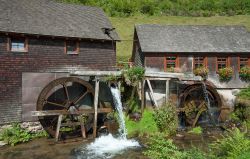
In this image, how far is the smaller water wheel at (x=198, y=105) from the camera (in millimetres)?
17120

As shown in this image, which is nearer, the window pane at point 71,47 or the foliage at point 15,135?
the foliage at point 15,135

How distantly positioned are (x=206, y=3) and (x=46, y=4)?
4469 centimetres

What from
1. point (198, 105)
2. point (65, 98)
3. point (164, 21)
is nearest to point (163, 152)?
point (65, 98)

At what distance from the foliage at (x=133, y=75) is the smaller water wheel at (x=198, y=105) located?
336cm

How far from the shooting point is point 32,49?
15109mm

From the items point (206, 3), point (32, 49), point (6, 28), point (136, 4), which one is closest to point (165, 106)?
point (32, 49)

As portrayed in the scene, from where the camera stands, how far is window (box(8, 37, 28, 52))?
14.6 m

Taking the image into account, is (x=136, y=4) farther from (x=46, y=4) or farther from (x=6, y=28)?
(x=6, y=28)

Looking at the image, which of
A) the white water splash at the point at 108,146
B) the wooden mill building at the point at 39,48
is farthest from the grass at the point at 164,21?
the white water splash at the point at 108,146

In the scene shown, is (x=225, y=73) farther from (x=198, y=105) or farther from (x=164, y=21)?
(x=164, y=21)

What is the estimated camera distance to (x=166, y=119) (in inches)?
585

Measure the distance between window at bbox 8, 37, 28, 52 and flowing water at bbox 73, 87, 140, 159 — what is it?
216 inches

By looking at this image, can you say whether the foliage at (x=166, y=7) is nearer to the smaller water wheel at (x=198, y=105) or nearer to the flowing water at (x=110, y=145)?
the smaller water wheel at (x=198, y=105)

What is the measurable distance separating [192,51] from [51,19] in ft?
30.5
